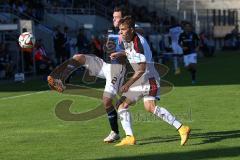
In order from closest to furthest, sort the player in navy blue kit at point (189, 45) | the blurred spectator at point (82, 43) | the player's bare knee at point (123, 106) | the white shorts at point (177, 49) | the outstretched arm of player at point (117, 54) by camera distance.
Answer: the outstretched arm of player at point (117, 54), the player's bare knee at point (123, 106), the player in navy blue kit at point (189, 45), the white shorts at point (177, 49), the blurred spectator at point (82, 43)

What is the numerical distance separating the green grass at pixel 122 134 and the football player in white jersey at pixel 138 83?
0.35 meters

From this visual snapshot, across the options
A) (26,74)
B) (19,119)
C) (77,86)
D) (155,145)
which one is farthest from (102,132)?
(26,74)

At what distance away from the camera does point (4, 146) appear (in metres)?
10.9

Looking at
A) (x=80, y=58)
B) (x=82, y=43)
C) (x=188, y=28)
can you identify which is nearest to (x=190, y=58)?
(x=188, y=28)

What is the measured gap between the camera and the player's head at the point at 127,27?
10.3 m

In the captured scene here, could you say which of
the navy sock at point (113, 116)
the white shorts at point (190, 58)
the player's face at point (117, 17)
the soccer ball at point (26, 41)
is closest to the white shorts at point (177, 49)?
the white shorts at point (190, 58)

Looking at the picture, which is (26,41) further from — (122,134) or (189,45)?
(122,134)

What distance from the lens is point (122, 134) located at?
12.1 metres

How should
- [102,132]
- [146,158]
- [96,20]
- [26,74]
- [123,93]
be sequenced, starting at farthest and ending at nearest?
1. [96,20]
2. [26,74]
3. [102,132]
4. [123,93]
5. [146,158]

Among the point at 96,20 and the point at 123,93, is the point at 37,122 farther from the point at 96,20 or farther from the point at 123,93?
the point at 96,20

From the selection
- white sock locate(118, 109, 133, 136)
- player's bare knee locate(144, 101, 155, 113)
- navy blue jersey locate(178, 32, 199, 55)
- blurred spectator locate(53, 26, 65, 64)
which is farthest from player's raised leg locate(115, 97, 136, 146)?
blurred spectator locate(53, 26, 65, 64)

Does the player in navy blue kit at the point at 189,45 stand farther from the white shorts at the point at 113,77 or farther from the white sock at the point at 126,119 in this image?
the white sock at the point at 126,119

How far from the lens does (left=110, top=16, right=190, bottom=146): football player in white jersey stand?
10.3 metres

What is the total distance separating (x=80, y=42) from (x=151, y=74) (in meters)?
22.5
